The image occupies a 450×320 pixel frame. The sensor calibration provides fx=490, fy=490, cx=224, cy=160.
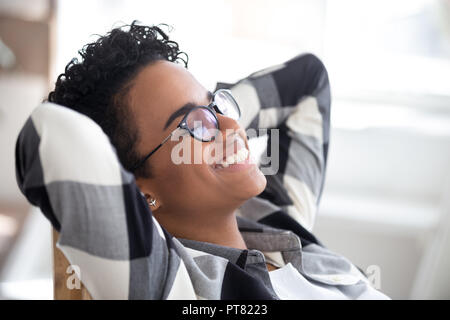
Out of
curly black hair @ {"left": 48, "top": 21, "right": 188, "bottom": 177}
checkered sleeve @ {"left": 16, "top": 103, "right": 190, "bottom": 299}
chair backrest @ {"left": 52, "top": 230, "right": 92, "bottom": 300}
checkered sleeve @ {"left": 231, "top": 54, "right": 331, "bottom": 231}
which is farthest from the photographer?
checkered sleeve @ {"left": 231, "top": 54, "right": 331, "bottom": 231}

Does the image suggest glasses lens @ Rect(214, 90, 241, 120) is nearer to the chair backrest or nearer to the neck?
the neck

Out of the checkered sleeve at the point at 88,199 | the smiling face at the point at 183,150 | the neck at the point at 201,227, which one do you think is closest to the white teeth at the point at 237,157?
the smiling face at the point at 183,150

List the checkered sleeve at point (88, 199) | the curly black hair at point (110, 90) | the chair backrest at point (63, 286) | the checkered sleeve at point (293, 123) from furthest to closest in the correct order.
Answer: the checkered sleeve at point (293, 123) < the curly black hair at point (110, 90) < the chair backrest at point (63, 286) < the checkered sleeve at point (88, 199)

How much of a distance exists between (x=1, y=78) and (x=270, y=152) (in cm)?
162

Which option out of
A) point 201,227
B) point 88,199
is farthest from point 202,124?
point 88,199

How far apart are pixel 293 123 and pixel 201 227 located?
1.45 feet

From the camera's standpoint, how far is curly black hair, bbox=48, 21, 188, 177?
94cm

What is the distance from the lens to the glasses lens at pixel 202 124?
0.94 meters

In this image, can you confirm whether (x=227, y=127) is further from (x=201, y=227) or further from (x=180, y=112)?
(x=201, y=227)

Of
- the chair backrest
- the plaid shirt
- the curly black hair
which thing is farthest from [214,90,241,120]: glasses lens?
the chair backrest

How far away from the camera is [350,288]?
1045 millimetres

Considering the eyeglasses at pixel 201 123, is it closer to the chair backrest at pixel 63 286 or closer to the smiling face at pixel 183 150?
the smiling face at pixel 183 150
